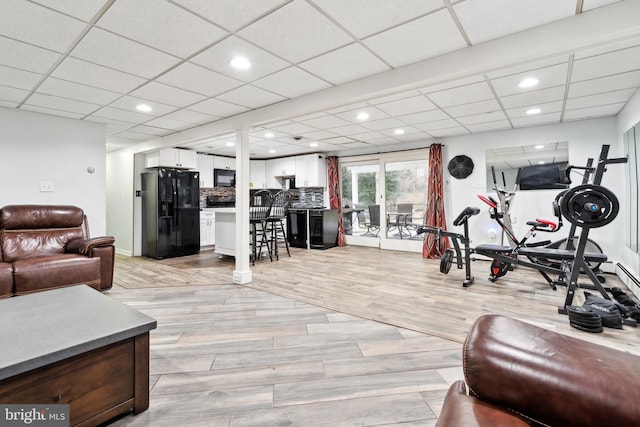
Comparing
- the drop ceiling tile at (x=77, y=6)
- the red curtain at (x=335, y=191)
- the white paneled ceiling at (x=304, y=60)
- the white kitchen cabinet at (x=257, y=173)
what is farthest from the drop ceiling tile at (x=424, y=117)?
the white kitchen cabinet at (x=257, y=173)

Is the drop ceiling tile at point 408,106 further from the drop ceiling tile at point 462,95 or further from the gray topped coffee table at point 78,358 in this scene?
the gray topped coffee table at point 78,358

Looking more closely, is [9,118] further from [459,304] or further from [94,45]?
[459,304]

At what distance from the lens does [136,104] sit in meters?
3.71

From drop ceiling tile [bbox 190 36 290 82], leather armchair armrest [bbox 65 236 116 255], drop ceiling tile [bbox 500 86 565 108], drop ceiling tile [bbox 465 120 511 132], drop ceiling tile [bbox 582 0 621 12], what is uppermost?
drop ceiling tile [bbox 465 120 511 132]

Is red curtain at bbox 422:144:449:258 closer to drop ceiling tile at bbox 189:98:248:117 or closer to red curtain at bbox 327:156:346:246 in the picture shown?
red curtain at bbox 327:156:346:246

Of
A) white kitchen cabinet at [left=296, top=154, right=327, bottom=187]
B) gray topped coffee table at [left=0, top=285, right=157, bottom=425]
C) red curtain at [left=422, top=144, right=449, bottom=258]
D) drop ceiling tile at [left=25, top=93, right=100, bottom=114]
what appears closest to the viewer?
gray topped coffee table at [left=0, top=285, right=157, bottom=425]

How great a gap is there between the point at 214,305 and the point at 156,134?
12.6 ft

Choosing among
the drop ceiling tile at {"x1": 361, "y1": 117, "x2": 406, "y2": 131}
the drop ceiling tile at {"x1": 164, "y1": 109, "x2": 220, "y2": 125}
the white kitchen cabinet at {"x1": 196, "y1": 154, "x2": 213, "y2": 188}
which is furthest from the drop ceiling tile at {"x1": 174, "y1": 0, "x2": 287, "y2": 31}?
the white kitchen cabinet at {"x1": 196, "y1": 154, "x2": 213, "y2": 188}

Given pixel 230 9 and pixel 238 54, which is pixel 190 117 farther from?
pixel 230 9

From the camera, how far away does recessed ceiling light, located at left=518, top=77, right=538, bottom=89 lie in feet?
9.73

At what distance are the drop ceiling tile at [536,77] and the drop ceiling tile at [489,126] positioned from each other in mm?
1466

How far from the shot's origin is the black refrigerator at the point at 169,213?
573 cm

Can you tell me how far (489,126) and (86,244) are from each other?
6.06m

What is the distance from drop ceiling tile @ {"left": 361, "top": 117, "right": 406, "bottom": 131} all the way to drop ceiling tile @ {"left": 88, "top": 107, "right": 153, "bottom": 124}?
328 centimetres
